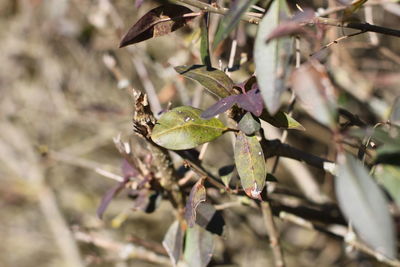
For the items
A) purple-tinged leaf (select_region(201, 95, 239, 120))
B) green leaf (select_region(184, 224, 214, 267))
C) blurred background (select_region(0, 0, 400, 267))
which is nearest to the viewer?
purple-tinged leaf (select_region(201, 95, 239, 120))

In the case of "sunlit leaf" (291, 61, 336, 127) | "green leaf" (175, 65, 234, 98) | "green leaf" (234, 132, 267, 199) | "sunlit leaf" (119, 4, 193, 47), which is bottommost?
"green leaf" (234, 132, 267, 199)

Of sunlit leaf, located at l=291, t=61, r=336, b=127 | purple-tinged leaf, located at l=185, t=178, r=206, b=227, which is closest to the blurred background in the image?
purple-tinged leaf, located at l=185, t=178, r=206, b=227

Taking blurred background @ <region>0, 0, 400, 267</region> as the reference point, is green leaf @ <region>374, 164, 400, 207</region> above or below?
above

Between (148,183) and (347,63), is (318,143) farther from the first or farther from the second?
(148,183)

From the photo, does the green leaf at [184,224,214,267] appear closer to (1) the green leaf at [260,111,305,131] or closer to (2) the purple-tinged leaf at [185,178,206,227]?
(2) the purple-tinged leaf at [185,178,206,227]

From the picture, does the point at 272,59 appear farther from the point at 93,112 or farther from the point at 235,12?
the point at 93,112

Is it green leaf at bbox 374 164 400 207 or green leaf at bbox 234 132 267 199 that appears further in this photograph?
green leaf at bbox 234 132 267 199
